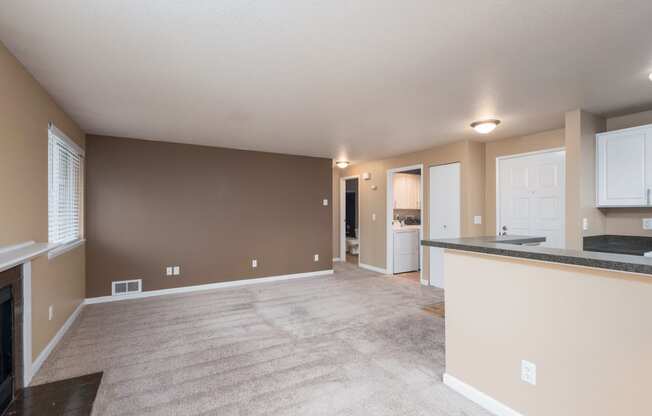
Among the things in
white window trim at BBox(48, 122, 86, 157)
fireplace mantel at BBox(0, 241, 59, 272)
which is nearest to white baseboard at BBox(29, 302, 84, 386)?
fireplace mantel at BBox(0, 241, 59, 272)

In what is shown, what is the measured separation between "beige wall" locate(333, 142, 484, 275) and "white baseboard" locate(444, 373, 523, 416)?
2.98m

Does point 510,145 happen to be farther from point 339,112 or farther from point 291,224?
point 291,224

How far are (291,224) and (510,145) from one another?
153 inches

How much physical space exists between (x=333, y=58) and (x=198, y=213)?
3.83m

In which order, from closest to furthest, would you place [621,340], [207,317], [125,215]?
1. [621,340]
2. [207,317]
3. [125,215]

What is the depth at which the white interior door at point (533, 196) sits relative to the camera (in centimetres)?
425

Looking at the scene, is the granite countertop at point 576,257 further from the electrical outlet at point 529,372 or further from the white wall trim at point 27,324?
the white wall trim at point 27,324

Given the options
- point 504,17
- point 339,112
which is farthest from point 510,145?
point 504,17

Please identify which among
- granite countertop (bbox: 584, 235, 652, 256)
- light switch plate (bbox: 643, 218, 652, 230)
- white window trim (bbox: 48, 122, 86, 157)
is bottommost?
granite countertop (bbox: 584, 235, 652, 256)

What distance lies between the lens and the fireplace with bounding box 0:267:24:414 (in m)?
2.09

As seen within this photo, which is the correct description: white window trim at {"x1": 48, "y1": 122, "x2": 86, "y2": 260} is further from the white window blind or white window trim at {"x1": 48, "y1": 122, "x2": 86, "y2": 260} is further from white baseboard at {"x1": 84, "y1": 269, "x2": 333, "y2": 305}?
white baseboard at {"x1": 84, "y1": 269, "x2": 333, "y2": 305}

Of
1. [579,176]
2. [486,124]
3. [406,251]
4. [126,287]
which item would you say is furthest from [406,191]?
[126,287]

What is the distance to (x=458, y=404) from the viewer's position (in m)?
2.15

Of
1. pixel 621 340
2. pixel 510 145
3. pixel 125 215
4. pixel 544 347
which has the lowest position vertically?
pixel 544 347
